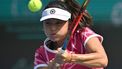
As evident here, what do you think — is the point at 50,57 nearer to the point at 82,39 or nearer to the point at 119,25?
the point at 82,39

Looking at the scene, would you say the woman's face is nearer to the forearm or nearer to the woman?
the woman

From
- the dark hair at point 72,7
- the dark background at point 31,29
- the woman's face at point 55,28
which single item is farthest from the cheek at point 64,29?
the dark background at point 31,29

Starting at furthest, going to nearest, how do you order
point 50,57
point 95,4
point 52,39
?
point 95,4, point 50,57, point 52,39

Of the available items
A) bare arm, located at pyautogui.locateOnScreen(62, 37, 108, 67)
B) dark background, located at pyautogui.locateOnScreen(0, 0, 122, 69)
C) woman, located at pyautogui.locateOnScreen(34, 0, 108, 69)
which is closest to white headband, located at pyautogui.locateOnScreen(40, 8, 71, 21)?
woman, located at pyautogui.locateOnScreen(34, 0, 108, 69)

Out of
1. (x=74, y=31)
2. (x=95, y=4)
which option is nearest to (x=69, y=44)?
(x=74, y=31)

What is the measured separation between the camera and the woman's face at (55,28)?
10.4 feet

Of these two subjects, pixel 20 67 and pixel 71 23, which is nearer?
pixel 71 23

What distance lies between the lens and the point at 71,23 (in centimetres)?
328

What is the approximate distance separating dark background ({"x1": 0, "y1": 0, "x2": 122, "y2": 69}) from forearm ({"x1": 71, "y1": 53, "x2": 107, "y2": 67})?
135 inches

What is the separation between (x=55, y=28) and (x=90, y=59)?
10.9 inches

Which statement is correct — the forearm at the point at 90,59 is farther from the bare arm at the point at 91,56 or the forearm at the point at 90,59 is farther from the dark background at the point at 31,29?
the dark background at the point at 31,29

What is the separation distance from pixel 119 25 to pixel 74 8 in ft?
11.0

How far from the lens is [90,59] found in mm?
3135

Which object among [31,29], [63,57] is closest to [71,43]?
Result: [63,57]
